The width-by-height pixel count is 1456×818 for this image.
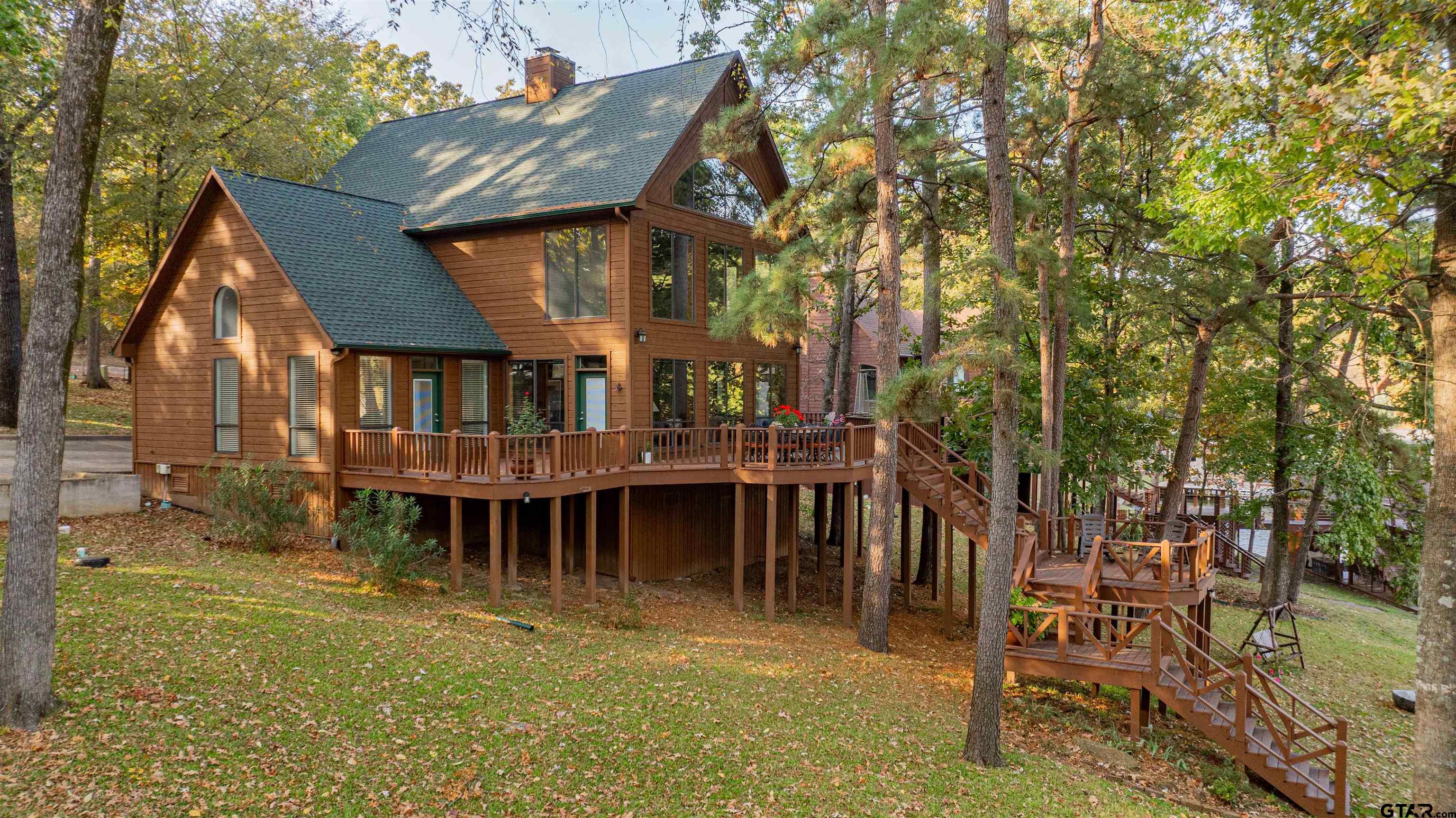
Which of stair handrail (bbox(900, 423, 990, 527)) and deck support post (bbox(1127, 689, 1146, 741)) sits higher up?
stair handrail (bbox(900, 423, 990, 527))

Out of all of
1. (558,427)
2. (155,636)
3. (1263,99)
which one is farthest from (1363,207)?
(155,636)

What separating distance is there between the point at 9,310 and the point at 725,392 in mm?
16392

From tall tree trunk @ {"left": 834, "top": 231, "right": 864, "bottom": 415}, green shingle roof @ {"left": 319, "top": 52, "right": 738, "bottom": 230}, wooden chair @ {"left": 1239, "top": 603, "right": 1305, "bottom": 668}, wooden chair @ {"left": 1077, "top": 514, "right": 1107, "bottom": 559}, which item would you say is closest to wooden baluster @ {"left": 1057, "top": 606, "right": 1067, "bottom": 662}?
wooden chair @ {"left": 1077, "top": 514, "right": 1107, "bottom": 559}

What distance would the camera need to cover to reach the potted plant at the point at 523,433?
40.4 ft

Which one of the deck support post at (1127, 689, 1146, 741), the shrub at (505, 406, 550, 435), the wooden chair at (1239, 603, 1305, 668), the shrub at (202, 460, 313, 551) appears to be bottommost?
the wooden chair at (1239, 603, 1305, 668)

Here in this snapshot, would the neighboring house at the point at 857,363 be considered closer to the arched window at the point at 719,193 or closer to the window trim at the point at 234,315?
the arched window at the point at 719,193

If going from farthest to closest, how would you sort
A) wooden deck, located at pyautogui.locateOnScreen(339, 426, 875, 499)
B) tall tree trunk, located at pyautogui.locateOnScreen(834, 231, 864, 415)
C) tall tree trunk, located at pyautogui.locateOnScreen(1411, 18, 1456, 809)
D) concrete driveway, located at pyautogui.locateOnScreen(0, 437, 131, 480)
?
tall tree trunk, located at pyautogui.locateOnScreen(834, 231, 864, 415) < concrete driveway, located at pyautogui.locateOnScreen(0, 437, 131, 480) < wooden deck, located at pyautogui.locateOnScreen(339, 426, 875, 499) < tall tree trunk, located at pyautogui.locateOnScreen(1411, 18, 1456, 809)

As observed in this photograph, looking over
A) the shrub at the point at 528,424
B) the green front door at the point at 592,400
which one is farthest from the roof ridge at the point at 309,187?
the green front door at the point at 592,400

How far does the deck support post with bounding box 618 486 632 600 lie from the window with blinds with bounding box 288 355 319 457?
5542 mm

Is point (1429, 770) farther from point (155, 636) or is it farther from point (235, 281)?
point (235, 281)

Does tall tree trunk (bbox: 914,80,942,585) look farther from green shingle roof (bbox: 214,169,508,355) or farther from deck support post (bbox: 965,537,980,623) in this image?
green shingle roof (bbox: 214,169,508,355)

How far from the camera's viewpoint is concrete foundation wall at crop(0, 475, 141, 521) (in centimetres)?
1378

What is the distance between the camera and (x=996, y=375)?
357 inches

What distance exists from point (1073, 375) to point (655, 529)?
10525mm
